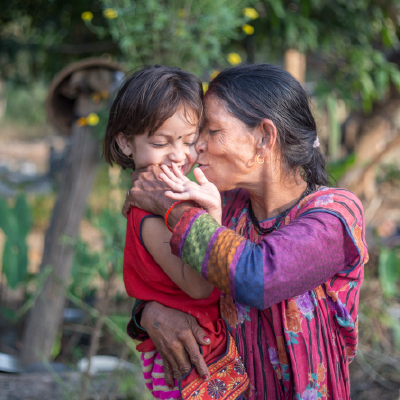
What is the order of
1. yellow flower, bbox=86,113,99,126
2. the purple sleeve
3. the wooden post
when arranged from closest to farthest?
the purple sleeve → yellow flower, bbox=86,113,99,126 → the wooden post

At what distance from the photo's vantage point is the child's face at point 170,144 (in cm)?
146

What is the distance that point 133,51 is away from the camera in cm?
283

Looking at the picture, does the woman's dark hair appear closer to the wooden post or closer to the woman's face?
the woman's face

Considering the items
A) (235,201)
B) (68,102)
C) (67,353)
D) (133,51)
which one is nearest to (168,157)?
(235,201)

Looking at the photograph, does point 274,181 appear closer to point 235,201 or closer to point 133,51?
point 235,201

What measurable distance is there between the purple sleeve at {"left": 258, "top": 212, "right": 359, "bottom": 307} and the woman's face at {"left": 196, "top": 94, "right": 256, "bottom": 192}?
32 centimetres

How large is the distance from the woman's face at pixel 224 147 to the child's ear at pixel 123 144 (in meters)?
0.29

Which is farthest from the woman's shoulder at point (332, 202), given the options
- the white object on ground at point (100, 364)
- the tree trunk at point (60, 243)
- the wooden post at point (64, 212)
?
the white object on ground at point (100, 364)

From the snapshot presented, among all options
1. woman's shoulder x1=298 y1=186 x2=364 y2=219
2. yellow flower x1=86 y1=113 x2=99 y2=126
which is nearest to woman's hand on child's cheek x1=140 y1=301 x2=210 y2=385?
woman's shoulder x1=298 y1=186 x2=364 y2=219

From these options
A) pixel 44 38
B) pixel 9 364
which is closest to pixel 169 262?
pixel 9 364

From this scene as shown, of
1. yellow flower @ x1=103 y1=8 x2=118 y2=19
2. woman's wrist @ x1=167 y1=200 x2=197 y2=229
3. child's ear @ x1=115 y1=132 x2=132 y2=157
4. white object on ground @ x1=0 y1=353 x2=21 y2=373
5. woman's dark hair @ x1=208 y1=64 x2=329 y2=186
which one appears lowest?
white object on ground @ x1=0 y1=353 x2=21 y2=373

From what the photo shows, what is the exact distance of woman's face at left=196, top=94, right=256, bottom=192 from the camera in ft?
4.65

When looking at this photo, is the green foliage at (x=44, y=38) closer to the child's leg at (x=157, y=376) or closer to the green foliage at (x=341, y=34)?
the green foliage at (x=341, y=34)

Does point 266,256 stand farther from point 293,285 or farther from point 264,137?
point 264,137
